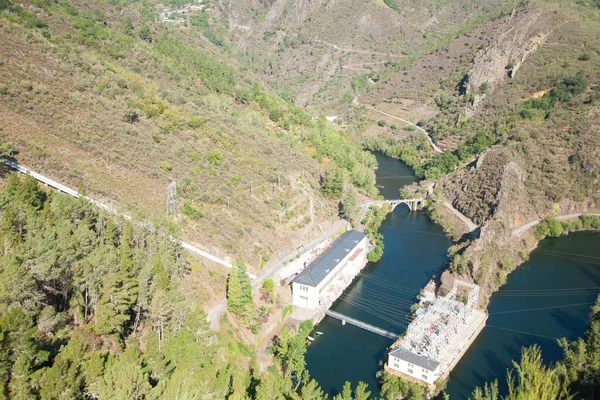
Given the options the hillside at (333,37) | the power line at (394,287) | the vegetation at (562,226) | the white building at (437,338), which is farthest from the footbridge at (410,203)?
the hillside at (333,37)

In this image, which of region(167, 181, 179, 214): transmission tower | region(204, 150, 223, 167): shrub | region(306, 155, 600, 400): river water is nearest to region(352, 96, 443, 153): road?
region(306, 155, 600, 400): river water

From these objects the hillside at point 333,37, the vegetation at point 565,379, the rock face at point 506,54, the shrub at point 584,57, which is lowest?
the hillside at point 333,37

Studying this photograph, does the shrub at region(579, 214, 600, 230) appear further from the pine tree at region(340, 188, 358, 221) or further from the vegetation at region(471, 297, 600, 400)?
the vegetation at region(471, 297, 600, 400)

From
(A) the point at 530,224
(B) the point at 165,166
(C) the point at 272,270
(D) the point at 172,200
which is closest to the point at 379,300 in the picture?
(C) the point at 272,270

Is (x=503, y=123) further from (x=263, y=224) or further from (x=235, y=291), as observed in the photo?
(x=235, y=291)

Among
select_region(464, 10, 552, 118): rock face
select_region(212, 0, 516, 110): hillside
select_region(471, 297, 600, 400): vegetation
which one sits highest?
select_region(464, 10, 552, 118): rock face

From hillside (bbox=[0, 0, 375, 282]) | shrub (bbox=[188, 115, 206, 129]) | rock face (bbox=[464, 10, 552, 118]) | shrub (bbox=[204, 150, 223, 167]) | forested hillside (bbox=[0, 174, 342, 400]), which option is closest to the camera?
forested hillside (bbox=[0, 174, 342, 400])

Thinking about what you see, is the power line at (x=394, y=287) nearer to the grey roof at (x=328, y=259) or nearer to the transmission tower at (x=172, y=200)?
the grey roof at (x=328, y=259)

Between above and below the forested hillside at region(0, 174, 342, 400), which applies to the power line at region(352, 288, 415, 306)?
below

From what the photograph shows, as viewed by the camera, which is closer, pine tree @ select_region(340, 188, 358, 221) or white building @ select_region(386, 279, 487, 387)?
white building @ select_region(386, 279, 487, 387)
